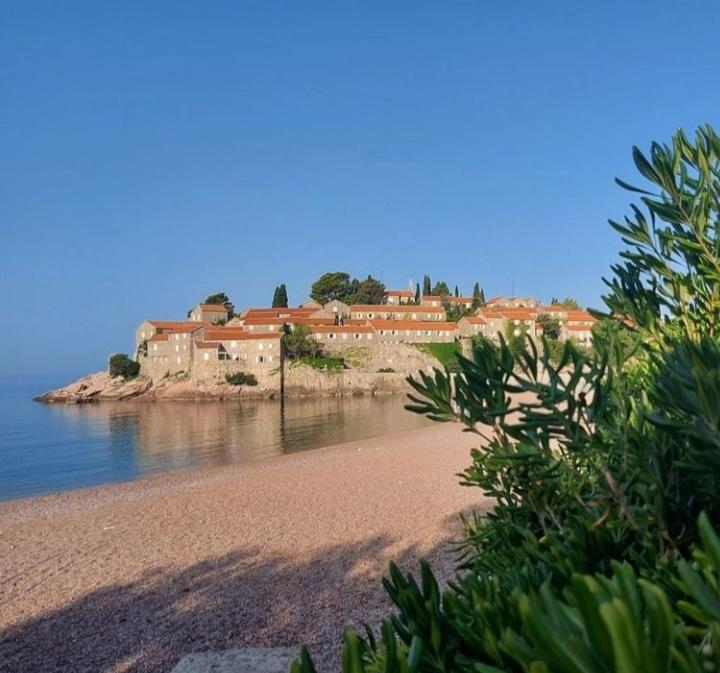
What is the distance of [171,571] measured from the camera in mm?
8734

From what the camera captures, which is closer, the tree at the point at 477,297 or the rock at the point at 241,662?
the rock at the point at 241,662

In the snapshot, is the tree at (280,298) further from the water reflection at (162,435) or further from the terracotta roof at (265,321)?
the water reflection at (162,435)

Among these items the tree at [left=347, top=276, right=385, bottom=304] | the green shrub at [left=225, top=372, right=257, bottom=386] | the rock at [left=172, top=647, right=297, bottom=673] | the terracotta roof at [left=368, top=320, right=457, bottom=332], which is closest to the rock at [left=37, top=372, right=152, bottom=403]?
the green shrub at [left=225, top=372, right=257, bottom=386]

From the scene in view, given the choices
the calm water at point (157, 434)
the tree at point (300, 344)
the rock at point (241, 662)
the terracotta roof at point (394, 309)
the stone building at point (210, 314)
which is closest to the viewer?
the rock at point (241, 662)

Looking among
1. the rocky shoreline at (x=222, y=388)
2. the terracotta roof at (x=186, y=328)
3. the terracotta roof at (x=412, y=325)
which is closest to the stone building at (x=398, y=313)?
the terracotta roof at (x=412, y=325)

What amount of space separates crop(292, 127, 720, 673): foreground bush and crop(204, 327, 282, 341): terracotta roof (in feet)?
187

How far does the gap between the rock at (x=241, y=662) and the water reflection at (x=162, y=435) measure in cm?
1642

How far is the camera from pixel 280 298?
81.2 meters

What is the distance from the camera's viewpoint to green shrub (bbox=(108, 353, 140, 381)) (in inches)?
2453

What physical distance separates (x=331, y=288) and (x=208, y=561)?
81077mm

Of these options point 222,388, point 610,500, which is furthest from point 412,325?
point 610,500

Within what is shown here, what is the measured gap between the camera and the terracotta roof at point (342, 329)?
65.4 metres

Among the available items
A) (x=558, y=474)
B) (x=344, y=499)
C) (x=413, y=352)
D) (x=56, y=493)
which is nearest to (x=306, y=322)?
(x=413, y=352)

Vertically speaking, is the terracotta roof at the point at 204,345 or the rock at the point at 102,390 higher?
the terracotta roof at the point at 204,345
